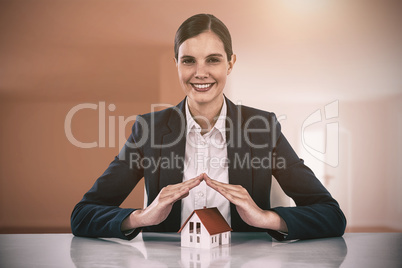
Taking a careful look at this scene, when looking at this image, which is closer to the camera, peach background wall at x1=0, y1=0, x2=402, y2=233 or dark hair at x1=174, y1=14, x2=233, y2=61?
dark hair at x1=174, y1=14, x2=233, y2=61

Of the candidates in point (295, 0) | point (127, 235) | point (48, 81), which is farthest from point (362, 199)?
point (48, 81)

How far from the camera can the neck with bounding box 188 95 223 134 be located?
1646 millimetres

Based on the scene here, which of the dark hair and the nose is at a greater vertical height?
the dark hair

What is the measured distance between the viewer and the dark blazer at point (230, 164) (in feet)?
5.08

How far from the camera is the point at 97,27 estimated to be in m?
2.95

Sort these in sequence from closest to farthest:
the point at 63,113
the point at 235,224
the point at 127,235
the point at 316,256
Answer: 1. the point at 316,256
2. the point at 127,235
3. the point at 235,224
4. the point at 63,113

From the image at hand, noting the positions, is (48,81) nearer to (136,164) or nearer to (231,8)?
(231,8)

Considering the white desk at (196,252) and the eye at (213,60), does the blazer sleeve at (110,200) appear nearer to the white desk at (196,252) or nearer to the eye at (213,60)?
the white desk at (196,252)

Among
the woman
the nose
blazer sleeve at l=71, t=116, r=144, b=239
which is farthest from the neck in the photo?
blazer sleeve at l=71, t=116, r=144, b=239

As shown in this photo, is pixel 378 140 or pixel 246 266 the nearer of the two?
pixel 246 266

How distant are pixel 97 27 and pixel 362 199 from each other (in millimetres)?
2268

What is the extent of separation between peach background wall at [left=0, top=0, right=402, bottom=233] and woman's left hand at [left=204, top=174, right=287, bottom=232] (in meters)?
1.69

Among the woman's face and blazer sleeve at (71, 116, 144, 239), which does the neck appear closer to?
the woman's face

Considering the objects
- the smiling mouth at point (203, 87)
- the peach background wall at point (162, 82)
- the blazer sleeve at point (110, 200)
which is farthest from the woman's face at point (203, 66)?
the peach background wall at point (162, 82)
